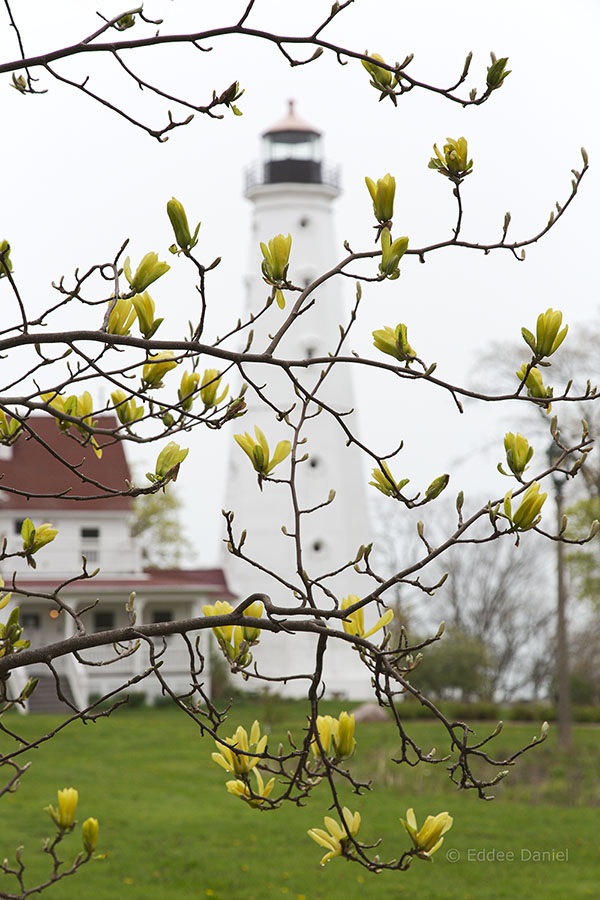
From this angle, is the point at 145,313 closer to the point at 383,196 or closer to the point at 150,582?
the point at 383,196

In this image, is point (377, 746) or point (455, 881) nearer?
point (455, 881)

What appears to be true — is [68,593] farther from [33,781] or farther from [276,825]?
[276,825]

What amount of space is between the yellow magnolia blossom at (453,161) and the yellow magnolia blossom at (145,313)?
22.8 inches

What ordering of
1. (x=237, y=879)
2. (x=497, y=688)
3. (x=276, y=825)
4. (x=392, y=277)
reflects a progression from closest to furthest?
1. (x=392, y=277)
2. (x=237, y=879)
3. (x=276, y=825)
4. (x=497, y=688)

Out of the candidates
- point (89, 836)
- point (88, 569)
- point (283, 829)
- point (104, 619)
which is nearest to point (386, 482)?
point (89, 836)

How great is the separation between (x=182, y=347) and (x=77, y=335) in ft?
0.66

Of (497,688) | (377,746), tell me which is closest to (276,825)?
(377,746)

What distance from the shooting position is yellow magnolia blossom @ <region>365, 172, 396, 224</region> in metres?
2.04

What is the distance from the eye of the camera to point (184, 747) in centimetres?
1855

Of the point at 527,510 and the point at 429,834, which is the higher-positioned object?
the point at 527,510

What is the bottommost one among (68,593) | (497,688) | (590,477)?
(497,688)

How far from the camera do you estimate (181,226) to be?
2.07 meters

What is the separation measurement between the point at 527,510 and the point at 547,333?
327 mm

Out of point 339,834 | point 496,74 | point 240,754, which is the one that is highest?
point 496,74
